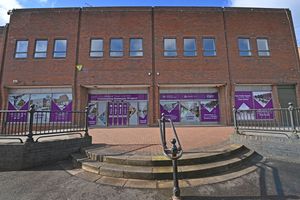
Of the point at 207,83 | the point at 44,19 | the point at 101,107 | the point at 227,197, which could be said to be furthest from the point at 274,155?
the point at 44,19

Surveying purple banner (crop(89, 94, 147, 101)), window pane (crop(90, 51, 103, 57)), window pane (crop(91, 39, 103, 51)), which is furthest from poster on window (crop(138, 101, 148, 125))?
window pane (crop(91, 39, 103, 51))

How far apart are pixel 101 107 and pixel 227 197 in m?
13.5

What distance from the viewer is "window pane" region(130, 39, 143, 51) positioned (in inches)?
609

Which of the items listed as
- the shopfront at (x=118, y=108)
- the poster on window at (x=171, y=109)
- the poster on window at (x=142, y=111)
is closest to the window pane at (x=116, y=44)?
the shopfront at (x=118, y=108)

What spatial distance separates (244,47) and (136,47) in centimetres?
973

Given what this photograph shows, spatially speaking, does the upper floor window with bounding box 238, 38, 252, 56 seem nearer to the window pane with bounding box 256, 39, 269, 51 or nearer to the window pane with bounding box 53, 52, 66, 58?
the window pane with bounding box 256, 39, 269, 51

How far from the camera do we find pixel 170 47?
51.1 ft

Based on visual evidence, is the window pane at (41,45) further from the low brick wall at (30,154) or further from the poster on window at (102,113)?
the low brick wall at (30,154)

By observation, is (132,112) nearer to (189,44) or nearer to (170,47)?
(170,47)

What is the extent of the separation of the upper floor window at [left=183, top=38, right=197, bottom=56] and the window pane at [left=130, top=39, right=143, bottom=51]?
3.91 metres

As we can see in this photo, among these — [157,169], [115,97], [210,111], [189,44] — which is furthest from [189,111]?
[157,169]

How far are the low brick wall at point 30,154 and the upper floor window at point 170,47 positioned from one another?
1190 cm

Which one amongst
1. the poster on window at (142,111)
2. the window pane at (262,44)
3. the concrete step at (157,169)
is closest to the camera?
the concrete step at (157,169)

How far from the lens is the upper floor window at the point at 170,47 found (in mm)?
15469
